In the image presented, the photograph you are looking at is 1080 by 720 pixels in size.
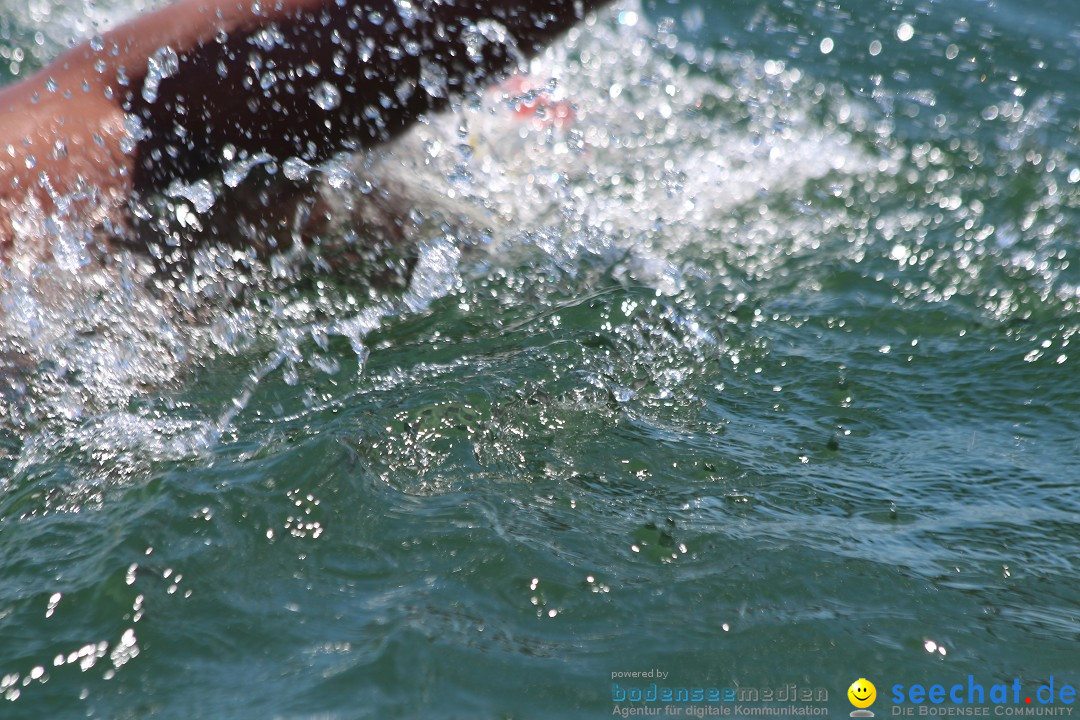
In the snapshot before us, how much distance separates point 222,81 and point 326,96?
0.23 meters

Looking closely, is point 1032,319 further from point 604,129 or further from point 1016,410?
point 604,129

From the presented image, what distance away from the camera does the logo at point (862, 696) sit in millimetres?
1728

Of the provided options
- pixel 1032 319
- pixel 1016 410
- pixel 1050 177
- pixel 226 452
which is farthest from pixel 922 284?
pixel 226 452

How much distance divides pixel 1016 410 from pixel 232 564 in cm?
193

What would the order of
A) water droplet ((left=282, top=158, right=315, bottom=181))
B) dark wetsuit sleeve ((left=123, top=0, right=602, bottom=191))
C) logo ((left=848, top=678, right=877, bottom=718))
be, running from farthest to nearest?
water droplet ((left=282, top=158, right=315, bottom=181))
dark wetsuit sleeve ((left=123, top=0, right=602, bottom=191))
logo ((left=848, top=678, right=877, bottom=718))

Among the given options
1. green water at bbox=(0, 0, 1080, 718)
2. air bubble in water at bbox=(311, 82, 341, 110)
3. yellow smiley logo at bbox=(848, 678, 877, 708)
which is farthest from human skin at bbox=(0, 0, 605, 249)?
yellow smiley logo at bbox=(848, 678, 877, 708)

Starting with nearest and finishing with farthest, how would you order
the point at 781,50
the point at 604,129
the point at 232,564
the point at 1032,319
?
the point at 232,564 → the point at 1032,319 → the point at 604,129 → the point at 781,50

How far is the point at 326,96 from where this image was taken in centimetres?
255

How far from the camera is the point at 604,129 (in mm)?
4691

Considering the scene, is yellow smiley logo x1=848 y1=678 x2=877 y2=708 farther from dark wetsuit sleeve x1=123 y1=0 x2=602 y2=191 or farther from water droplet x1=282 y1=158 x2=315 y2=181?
water droplet x1=282 y1=158 x2=315 y2=181

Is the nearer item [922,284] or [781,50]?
[922,284]

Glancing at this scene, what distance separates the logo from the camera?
173 centimetres

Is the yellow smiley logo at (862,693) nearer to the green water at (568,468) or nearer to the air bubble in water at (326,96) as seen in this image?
the green water at (568,468)

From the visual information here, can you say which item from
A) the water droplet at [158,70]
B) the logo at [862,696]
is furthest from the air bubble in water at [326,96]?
the logo at [862,696]
